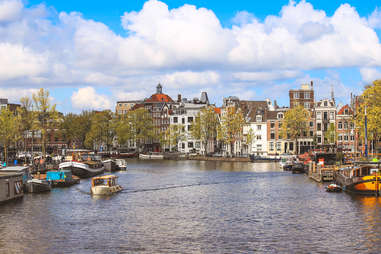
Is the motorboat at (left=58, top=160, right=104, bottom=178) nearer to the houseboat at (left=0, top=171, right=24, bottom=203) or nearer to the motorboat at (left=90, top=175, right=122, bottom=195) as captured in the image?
the motorboat at (left=90, top=175, right=122, bottom=195)

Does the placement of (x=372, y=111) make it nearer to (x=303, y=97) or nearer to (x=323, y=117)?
(x=323, y=117)

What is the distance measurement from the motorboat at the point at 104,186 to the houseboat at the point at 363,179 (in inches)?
1215

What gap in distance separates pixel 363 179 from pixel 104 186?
108ft

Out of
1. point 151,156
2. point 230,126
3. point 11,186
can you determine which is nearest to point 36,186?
point 11,186

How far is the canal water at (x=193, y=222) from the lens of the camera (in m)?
40.3

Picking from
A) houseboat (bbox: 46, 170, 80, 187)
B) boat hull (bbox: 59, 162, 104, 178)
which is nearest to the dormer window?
boat hull (bbox: 59, 162, 104, 178)

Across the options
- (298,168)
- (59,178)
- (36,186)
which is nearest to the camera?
(36,186)

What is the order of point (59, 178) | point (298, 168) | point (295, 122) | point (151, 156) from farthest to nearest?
point (151, 156)
point (295, 122)
point (298, 168)
point (59, 178)

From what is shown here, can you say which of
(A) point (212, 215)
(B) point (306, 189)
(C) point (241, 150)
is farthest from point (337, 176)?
(C) point (241, 150)

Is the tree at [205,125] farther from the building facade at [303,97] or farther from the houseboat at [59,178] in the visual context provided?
the houseboat at [59,178]

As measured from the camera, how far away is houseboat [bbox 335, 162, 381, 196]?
6419 centimetres

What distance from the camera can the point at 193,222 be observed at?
5034 cm

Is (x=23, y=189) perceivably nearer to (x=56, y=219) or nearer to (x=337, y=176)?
(x=56, y=219)

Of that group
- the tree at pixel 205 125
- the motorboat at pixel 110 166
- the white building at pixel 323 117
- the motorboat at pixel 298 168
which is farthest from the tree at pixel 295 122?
the motorboat at pixel 110 166
